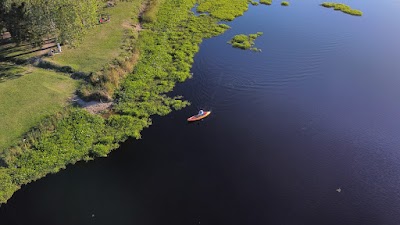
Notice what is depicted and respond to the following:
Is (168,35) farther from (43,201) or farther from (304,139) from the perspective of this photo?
(43,201)

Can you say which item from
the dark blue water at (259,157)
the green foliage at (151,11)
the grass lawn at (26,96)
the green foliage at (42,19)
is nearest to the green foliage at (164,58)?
the green foliage at (151,11)

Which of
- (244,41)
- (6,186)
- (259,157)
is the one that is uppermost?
(244,41)

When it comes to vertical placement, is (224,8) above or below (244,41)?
above

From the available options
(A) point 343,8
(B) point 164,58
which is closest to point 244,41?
(B) point 164,58

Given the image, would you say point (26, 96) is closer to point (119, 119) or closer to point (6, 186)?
point (119, 119)

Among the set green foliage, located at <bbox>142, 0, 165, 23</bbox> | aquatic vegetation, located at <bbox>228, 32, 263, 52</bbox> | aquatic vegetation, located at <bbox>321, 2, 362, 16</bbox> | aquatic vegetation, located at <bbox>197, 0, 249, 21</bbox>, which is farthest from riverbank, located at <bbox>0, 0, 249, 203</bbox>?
aquatic vegetation, located at <bbox>321, 2, 362, 16</bbox>

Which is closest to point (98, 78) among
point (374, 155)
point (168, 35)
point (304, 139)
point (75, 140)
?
point (75, 140)
